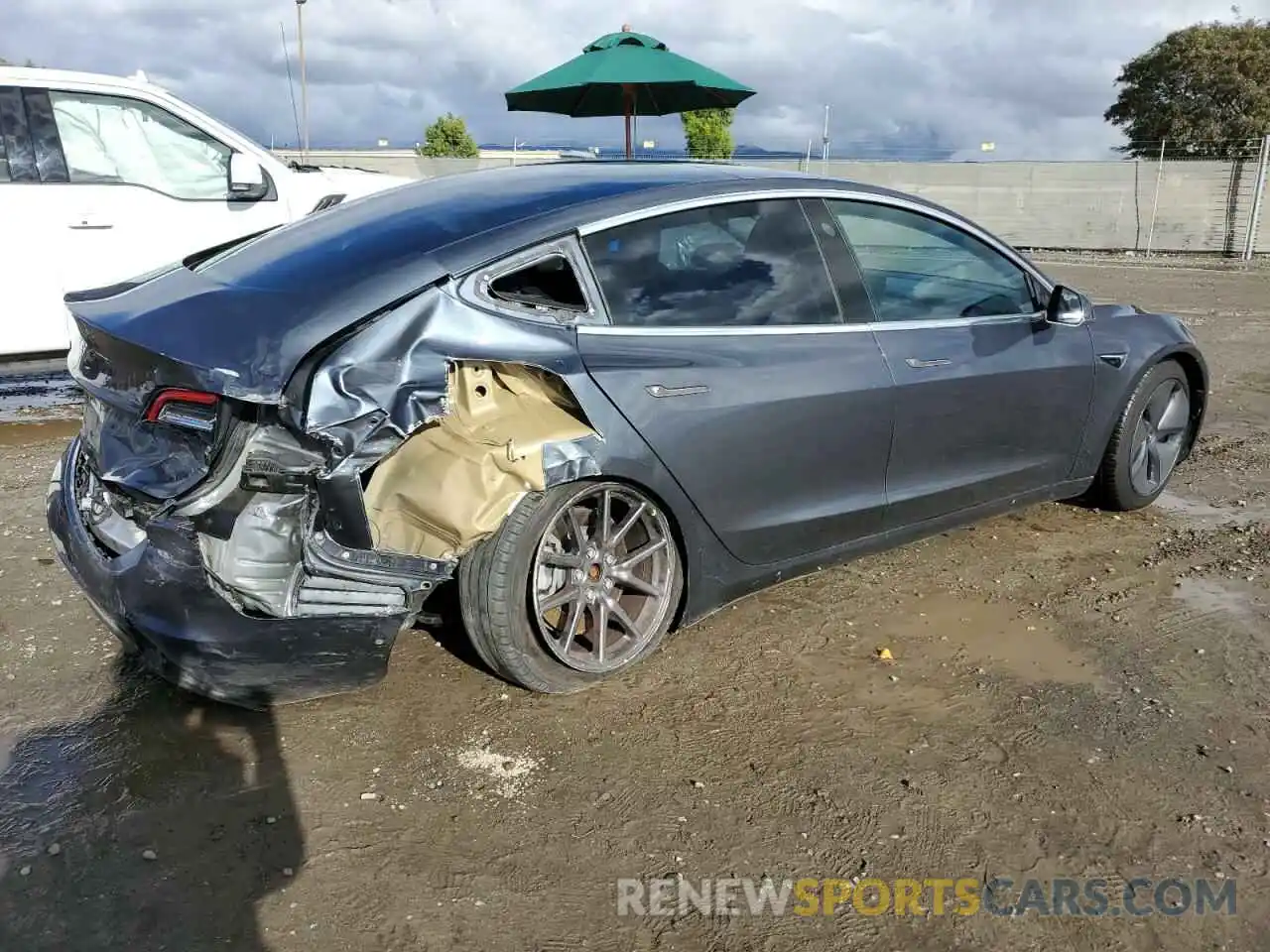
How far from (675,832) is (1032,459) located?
247 cm

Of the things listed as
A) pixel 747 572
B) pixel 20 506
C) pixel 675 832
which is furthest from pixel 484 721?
pixel 20 506

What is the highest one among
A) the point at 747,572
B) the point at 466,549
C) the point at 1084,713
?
the point at 466,549

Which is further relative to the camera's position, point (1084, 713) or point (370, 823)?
point (1084, 713)

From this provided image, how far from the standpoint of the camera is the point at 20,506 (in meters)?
4.85

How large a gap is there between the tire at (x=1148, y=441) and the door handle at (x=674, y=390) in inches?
95.0

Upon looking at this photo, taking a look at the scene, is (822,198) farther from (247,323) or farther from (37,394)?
(37,394)

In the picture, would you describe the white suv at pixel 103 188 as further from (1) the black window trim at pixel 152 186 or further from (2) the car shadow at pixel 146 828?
(2) the car shadow at pixel 146 828

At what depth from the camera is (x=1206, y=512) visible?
4.96 meters

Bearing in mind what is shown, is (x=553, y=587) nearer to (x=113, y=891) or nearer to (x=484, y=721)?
(x=484, y=721)

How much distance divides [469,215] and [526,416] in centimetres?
67

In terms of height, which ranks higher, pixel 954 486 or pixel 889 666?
pixel 954 486

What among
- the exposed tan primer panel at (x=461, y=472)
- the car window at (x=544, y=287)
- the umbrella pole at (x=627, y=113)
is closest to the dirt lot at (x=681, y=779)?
the exposed tan primer panel at (x=461, y=472)

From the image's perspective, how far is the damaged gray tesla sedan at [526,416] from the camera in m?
2.63

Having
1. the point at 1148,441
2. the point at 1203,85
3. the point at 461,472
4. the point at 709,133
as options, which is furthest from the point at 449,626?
the point at 1203,85
